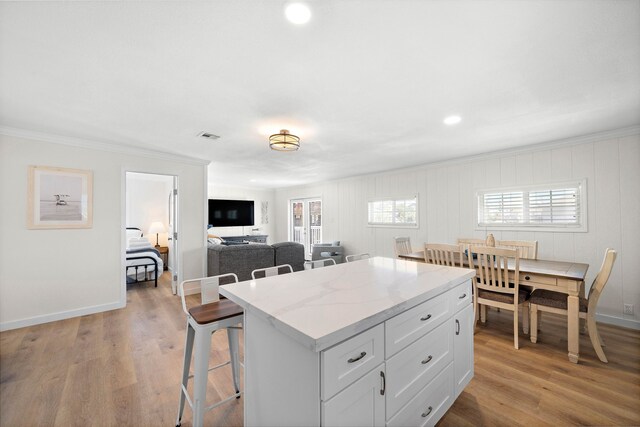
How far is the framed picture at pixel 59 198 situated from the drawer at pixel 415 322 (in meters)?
4.20

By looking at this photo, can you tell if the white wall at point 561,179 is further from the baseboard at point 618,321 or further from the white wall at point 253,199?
the white wall at point 253,199

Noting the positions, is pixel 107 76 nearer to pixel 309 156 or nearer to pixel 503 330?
pixel 309 156

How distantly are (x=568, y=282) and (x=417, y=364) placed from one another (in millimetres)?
2056

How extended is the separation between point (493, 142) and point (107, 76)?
14.3ft

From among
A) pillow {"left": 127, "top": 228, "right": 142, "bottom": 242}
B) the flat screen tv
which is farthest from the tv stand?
pillow {"left": 127, "top": 228, "right": 142, "bottom": 242}

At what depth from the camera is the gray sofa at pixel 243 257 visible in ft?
14.2

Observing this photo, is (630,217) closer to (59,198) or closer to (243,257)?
(243,257)

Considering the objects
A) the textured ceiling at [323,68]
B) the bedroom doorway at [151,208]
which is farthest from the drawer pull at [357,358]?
the bedroom doorway at [151,208]

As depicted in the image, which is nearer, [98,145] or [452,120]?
[452,120]

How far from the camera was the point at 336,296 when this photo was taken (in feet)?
4.49

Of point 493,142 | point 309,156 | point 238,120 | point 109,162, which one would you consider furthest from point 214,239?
point 493,142

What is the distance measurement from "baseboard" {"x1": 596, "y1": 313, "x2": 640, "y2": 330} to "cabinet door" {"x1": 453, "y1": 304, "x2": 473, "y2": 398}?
106 inches

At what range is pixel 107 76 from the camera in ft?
6.48

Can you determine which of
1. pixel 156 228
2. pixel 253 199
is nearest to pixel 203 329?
pixel 156 228
